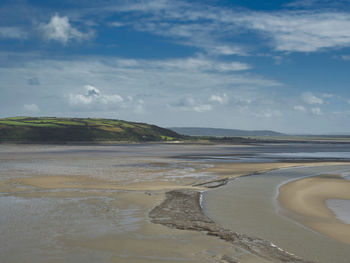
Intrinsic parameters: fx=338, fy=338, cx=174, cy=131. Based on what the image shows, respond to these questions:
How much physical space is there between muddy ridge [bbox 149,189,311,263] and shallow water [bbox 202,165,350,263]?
46 centimetres

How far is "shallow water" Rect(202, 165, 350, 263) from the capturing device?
35.5ft

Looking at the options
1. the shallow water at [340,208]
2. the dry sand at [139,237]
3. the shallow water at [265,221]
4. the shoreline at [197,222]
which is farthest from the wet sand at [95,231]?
the shallow water at [340,208]

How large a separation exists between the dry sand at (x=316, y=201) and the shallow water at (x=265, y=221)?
23.6 inches

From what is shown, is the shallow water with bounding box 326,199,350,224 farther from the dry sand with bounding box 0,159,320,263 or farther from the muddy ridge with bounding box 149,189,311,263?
the dry sand with bounding box 0,159,320,263

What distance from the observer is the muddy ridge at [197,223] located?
10.3 metres

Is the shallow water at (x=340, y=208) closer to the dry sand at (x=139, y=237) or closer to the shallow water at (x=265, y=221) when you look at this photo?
the shallow water at (x=265, y=221)

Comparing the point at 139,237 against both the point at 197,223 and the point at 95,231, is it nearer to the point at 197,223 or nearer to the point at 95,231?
the point at 95,231

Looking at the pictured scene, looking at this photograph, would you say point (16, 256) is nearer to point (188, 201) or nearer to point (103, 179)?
point (188, 201)

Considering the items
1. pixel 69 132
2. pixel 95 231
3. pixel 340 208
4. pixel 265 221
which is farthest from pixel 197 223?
pixel 69 132

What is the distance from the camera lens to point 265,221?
1454 cm

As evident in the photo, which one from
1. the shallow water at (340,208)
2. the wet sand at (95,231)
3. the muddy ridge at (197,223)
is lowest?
the wet sand at (95,231)

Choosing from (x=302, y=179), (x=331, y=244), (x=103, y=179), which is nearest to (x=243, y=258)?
(x=331, y=244)

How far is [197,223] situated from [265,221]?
3.04 meters

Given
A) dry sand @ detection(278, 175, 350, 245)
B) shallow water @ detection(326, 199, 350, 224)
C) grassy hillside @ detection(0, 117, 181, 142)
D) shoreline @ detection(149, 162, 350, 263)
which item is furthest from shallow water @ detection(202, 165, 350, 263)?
grassy hillside @ detection(0, 117, 181, 142)
